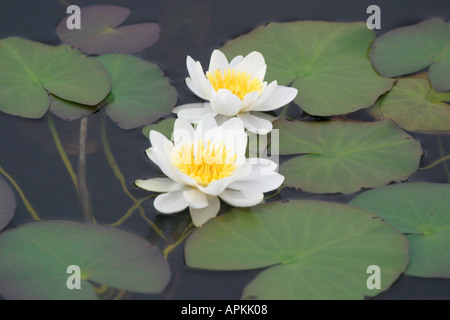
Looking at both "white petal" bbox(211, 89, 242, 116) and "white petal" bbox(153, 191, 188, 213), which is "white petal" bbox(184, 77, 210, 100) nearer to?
"white petal" bbox(211, 89, 242, 116)

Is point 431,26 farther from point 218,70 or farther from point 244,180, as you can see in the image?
point 244,180

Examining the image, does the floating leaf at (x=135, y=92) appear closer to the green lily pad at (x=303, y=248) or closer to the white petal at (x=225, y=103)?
the white petal at (x=225, y=103)

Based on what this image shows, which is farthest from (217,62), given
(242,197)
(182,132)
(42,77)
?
(42,77)

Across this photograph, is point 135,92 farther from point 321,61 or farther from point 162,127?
point 321,61

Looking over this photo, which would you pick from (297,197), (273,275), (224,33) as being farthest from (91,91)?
(273,275)

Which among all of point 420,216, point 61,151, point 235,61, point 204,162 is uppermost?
point 235,61

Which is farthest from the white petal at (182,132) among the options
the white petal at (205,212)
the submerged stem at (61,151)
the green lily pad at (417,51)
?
the green lily pad at (417,51)
